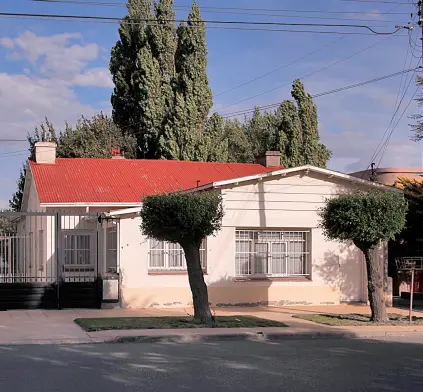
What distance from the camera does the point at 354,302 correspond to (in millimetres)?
21391

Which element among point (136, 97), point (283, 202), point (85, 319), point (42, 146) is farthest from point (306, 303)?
point (136, 97)

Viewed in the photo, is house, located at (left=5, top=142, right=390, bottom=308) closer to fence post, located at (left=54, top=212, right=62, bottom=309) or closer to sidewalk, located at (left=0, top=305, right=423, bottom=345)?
fence post, located at (left=54, top=212, right=62, bottom=309)

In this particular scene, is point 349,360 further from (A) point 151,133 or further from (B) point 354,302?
(A) point 151,133

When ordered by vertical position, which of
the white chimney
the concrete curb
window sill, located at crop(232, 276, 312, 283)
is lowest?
the concrete curb

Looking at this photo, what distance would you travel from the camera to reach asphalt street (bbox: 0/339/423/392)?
891 cm

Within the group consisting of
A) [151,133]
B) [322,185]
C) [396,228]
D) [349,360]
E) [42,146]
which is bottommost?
[349,360]

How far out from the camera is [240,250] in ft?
67.7

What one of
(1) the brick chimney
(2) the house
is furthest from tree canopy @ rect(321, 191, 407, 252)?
(1) the brick chimney

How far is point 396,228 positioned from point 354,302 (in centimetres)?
542

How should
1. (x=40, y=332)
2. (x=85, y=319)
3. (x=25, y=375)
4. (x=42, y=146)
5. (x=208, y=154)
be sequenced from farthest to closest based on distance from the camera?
(x=208, y=154) → (x=42, y=146) → (x=85, y=319) → (x=40, y=332) → (x=25, y=375)

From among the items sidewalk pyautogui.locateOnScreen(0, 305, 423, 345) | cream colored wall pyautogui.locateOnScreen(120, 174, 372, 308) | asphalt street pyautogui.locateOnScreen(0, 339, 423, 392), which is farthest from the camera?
cream colored wall pyautogui.locateOnScreen(120, 174, 372, 308)

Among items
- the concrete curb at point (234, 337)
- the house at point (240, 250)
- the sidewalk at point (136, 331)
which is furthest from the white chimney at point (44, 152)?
the concrete curb at point (234, 337)

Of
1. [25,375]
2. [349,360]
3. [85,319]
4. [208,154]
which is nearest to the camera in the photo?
[25,375]

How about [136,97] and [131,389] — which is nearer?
[131,389]
